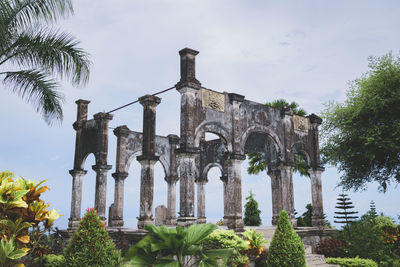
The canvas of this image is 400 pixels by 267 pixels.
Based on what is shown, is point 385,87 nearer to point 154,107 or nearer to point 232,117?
point 232,117

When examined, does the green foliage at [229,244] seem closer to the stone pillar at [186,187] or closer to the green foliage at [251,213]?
the stone pillar at [186,187]

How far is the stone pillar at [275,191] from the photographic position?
2039 centimetres

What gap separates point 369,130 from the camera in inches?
903

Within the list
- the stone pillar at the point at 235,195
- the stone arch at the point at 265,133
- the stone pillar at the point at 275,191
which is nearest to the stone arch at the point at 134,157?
the stone pillar at the point at 275,191

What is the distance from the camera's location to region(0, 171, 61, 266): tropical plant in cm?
495

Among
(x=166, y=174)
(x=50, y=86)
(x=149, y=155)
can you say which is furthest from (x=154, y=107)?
(x=166, y=174)

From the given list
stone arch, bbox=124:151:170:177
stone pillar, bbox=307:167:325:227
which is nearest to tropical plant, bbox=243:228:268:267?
stone pillar, bbox=307:167:325:227

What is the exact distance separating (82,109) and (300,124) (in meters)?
11.7

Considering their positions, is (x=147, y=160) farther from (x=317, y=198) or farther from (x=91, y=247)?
(x=317, y=198)

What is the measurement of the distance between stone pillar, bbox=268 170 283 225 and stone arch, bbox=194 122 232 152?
558 cm

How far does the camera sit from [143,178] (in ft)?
51.9

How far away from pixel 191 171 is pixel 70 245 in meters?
7.26

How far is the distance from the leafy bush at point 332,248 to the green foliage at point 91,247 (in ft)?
39.7

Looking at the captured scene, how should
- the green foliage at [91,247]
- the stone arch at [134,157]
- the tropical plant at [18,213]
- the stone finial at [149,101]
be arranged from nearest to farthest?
the tropical plant at [18,213]
the green foliage at [91,247]
the stone finial at [149,101]
the stone arch at [134,157]
